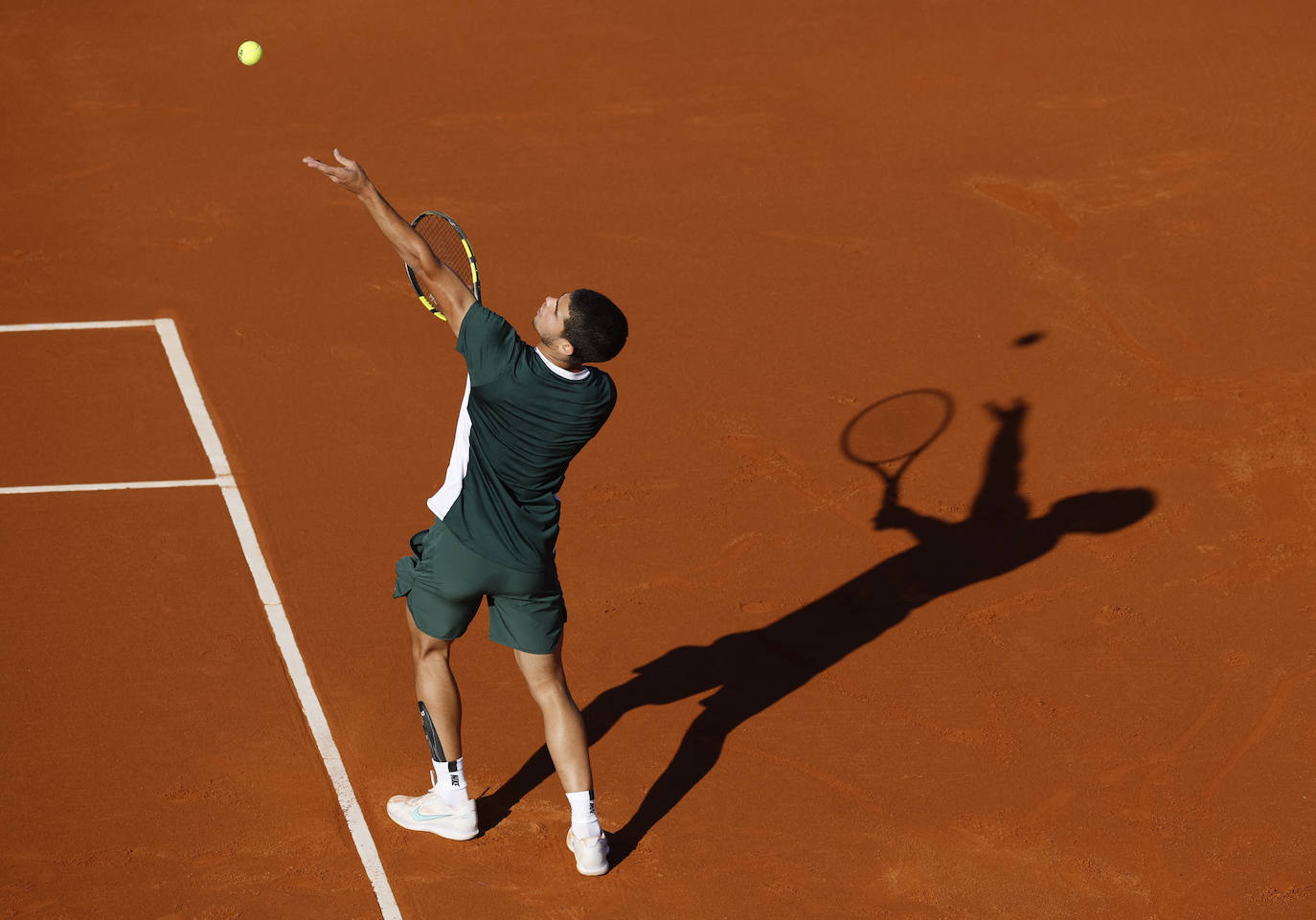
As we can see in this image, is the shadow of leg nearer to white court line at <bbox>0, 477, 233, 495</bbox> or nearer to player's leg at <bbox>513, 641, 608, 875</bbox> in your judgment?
player's leg at <bbox>513, 641, 608, 875</bbox>

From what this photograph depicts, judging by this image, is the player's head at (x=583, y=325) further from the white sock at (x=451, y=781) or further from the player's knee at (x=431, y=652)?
the white sock at (x=451, y=781)

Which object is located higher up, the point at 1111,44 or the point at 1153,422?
the point at 1111,44

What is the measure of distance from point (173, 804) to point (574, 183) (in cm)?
653

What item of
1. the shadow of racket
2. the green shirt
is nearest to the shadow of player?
the shadow of racket

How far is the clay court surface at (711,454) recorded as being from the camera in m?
6.50

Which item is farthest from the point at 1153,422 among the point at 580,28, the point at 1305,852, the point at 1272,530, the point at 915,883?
the point at 580,28

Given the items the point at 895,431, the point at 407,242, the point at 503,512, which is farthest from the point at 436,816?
the point at 895,431

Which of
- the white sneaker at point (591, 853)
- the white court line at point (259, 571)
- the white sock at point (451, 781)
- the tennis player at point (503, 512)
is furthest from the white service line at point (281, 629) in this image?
the white sneaker at point (591, 853)

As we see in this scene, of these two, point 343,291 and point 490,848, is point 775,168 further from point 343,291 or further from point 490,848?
point 490,848

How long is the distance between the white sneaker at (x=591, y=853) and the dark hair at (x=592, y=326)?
2121mm

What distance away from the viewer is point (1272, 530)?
843cm

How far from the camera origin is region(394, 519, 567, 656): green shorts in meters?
5.79

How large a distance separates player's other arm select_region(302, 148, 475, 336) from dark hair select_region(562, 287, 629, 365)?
0.45m

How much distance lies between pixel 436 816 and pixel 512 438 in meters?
1.85
